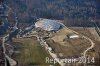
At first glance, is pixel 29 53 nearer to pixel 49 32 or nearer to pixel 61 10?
pixel 49 32

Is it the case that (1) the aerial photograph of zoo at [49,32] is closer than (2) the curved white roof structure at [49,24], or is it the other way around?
(1) the aerial photograph of zoo at [49,32]

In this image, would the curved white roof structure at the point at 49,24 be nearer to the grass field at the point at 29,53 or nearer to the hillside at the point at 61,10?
the hillside at the point at 61,10

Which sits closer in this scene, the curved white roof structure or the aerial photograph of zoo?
the aerial photograph of zoo

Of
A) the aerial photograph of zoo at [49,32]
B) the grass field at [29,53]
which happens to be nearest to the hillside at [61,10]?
the aerial photograph of zoo at [49,32]

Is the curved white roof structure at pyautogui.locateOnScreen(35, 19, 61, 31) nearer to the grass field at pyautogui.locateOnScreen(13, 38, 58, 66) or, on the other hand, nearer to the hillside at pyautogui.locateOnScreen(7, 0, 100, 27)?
the hillside at pyautogui.locateOnScreen(7, 0, 100, 27)

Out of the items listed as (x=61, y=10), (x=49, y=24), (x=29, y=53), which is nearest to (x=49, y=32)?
(x=49, y=24)

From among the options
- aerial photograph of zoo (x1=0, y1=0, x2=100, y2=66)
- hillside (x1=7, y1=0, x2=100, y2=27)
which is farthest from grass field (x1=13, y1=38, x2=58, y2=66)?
hillside (x1=7, y1=0, x2=100, y2=27)

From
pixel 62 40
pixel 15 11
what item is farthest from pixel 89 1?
pixel 15 11

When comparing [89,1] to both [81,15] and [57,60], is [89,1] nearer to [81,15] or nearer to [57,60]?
[81,15]
